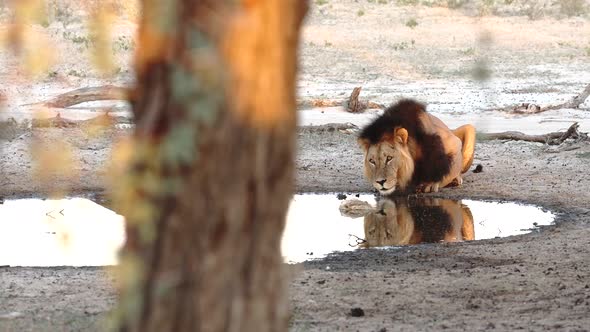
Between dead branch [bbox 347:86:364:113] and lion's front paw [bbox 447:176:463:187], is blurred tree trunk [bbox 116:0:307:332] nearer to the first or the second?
lion's front paw [bbox 447:176:463:187]

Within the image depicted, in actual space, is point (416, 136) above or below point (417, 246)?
above

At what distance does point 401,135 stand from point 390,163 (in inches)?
10.7

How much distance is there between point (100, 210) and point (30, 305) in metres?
3.82

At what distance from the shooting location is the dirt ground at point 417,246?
19.2ft

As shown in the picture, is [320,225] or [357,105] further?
[357,105]

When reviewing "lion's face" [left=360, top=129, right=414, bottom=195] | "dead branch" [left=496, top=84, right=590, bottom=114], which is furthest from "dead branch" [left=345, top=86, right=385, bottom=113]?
"lion's face" [left=360, top=129, right=414, bottom=195]

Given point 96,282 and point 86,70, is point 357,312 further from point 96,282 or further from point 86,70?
point 86,70

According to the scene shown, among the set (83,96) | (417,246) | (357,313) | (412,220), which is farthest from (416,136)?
(357,313)

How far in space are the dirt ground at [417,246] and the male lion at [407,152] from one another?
28 centimetres

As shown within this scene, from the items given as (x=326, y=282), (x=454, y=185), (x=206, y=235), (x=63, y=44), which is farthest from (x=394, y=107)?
(x=63, y=44)

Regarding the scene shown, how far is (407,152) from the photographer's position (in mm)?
10766

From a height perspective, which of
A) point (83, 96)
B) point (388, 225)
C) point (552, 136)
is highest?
point (83, 96)

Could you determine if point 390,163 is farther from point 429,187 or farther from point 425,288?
point 425,288

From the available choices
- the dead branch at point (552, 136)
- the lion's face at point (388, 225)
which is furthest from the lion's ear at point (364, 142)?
the dead branch at point (552, 136)
